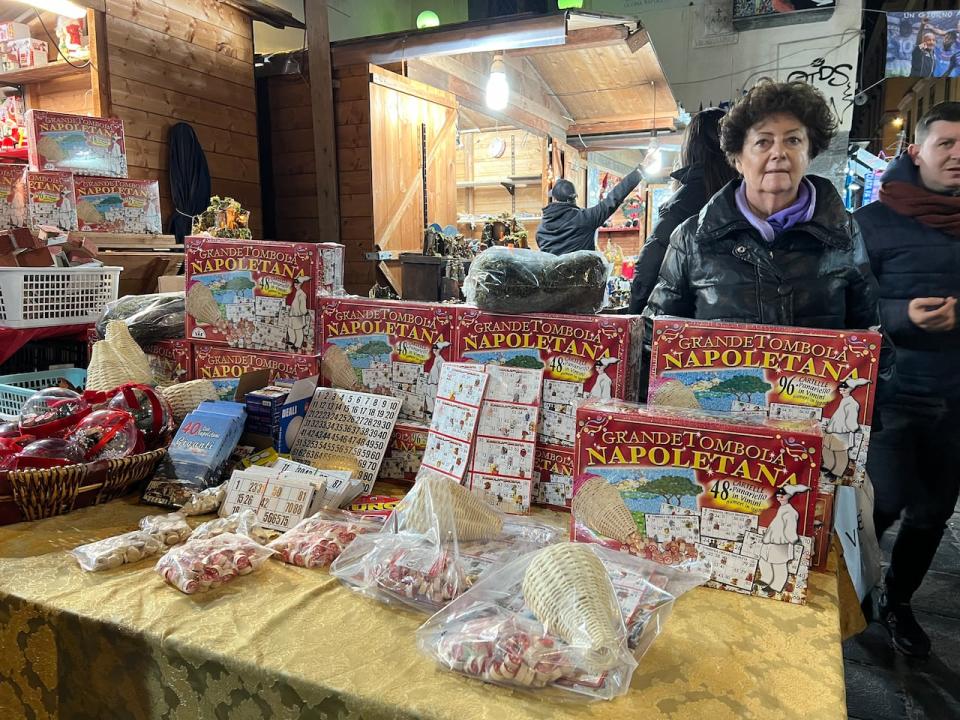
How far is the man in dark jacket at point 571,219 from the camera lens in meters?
3.90

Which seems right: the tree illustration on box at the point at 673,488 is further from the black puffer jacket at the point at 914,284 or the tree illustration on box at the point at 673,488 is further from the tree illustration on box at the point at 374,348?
the black puffer jacket at the point at 914,284

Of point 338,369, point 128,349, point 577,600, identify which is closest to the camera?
point 577,600

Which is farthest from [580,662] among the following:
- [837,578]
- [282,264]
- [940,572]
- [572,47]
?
[572,47]

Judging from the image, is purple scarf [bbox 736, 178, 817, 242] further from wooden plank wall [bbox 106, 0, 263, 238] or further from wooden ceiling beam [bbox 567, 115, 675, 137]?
wooden ceiling beam [bbox 567, 115, 675, 137]

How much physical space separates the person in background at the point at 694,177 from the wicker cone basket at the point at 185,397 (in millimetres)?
1488

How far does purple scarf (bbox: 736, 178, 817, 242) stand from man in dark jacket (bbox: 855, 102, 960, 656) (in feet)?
2.51

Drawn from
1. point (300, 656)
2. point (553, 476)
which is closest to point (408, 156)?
point (553, 476)

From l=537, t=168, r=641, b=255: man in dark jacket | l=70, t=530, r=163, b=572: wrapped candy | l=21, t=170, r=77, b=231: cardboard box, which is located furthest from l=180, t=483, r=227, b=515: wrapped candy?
l=537, t=168, r=641, b=255: man in dark jacket

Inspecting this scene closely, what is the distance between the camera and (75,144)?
374cm

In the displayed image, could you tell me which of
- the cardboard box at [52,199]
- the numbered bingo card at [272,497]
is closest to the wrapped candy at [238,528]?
the numbered bingo card at [272,497]

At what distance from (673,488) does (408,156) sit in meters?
5.58

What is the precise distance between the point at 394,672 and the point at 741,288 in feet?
3.85

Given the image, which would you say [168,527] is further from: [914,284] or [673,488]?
[914,284]

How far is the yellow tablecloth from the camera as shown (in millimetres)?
828
